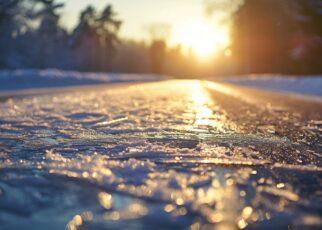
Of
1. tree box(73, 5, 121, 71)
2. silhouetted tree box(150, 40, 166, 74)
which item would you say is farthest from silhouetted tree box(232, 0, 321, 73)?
silhouetted tree box(150, 40, 166, 74)

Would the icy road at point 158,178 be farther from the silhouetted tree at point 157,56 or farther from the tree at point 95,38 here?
the silhouetted tree at point 157,56

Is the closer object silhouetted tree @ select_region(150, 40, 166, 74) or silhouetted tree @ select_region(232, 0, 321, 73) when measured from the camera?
silhouetted tree @ select_region(232, 0, 321, 73)

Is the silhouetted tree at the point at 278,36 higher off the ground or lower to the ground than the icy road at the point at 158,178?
higher

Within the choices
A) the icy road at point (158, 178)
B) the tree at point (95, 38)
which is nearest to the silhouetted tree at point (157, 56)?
the tree at point (95, 38)

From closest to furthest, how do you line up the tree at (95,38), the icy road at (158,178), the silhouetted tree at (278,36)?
the icy road at (158,178), the silhouetted tree at (278,36), the tree at (95,38)

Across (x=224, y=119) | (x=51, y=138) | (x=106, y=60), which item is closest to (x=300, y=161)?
(x=51, y=138)

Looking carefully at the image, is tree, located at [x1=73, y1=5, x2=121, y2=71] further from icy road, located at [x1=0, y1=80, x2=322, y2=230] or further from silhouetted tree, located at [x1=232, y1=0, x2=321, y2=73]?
icy road, located at [x1=0, y1=80, x2=322, y2=230]

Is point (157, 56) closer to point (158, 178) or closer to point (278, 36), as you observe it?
point (278, 36)

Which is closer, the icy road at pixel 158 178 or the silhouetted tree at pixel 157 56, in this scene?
the icy road at pixel 158 178

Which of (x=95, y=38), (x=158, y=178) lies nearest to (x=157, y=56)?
(x=95, y=38)

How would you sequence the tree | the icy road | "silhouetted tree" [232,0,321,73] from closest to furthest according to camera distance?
the icy road → "silhouetted tree" [232,0,321,73] → the tree
